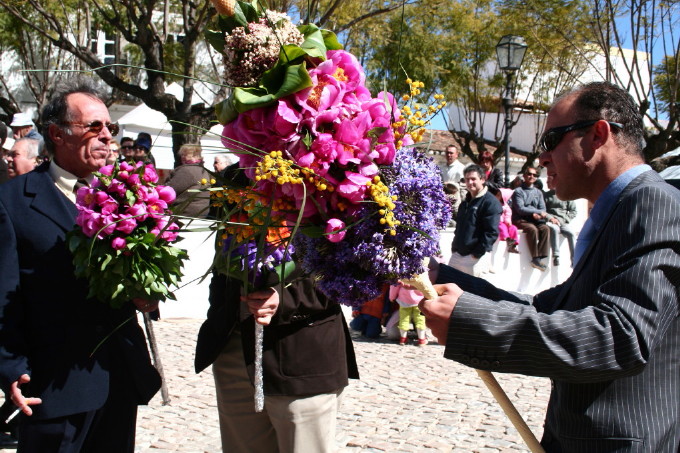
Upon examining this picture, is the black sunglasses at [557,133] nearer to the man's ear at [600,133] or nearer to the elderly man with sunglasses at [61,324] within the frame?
the man's ear at [600,133]

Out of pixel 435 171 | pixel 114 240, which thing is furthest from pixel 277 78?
pixel 114 240

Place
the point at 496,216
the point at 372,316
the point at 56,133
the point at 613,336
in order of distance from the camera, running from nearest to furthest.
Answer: the point at 613,336 → the point at 56,133 → the point at 496,216 → the point at 372,316

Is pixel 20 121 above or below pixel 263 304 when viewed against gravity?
above

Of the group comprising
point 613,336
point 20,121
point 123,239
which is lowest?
point 613,336

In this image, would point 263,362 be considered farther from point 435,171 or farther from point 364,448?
point 364,448

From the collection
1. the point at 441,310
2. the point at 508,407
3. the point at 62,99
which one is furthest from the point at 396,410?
the point at 441,310

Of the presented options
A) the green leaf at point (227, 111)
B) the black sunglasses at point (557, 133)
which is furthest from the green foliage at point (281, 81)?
the black sunglasses at point (557, 133)

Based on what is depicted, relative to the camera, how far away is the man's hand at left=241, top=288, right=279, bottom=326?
293cm

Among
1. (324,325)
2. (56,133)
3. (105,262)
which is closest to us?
(105,262)

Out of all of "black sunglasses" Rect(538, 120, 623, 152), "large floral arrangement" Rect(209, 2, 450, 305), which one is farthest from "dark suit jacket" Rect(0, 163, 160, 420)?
"black sunglasses" Rect(538, 120, 623, 152)

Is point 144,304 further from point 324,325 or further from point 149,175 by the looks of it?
point 324,325

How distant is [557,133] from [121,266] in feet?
5.87

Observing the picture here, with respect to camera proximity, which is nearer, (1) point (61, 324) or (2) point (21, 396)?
(2) point (21, 396)

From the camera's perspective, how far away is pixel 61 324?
3.04 m
